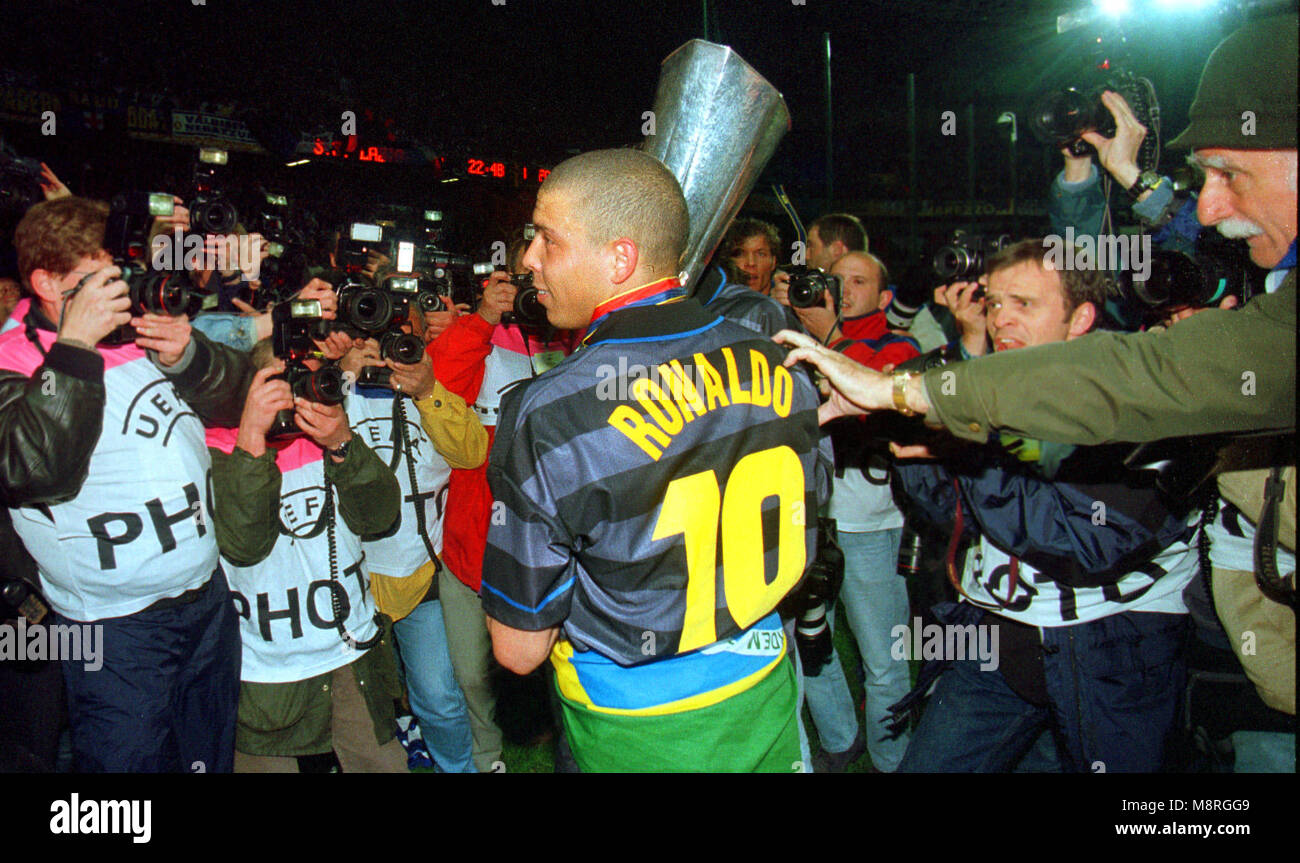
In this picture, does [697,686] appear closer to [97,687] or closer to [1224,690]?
[1224,690]

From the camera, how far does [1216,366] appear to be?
4.89 ft

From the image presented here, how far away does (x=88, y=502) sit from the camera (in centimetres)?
239

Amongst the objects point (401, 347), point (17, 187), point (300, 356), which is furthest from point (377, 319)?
point (17, 187)

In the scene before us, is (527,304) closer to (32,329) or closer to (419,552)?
(419,552)

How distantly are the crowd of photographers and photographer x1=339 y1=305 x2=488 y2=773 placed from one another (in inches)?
0.6

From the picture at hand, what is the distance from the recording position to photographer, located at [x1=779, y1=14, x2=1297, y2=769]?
1.48m

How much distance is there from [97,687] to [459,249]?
3674mm

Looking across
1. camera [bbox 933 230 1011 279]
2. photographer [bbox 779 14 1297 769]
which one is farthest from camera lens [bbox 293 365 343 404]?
camera [bbox 933 230 1011 279]

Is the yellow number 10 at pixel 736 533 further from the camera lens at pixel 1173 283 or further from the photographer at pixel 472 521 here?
the photographer at pixel 472 521

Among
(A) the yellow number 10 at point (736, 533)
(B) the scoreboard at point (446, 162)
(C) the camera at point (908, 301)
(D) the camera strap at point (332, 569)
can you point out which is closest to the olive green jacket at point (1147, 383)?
(A) the yellow number 10 at point (736, 533)

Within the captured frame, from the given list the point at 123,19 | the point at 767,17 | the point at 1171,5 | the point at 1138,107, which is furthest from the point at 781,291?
the point at 123,19

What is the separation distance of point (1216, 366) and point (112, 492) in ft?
10.1

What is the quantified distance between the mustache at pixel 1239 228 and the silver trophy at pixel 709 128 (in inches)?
53.9

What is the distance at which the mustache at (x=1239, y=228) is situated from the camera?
1723 millimetres
